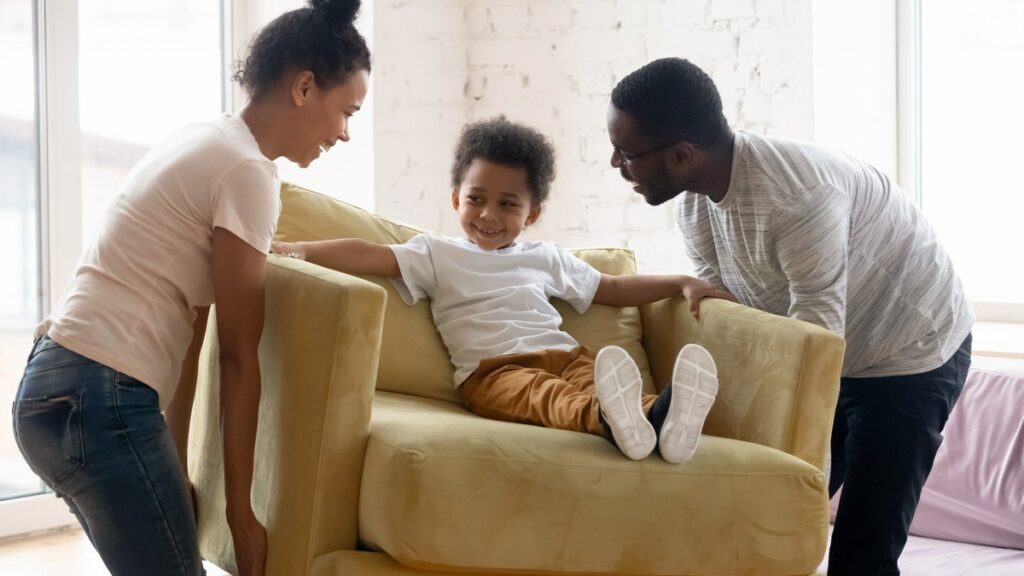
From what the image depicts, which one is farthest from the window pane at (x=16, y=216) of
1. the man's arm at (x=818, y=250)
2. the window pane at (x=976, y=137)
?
the window pane at (x=976, y=137)

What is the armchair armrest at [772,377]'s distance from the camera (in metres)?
1.68

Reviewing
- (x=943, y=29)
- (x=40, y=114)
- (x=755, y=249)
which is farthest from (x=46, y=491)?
(x=943, y=29)

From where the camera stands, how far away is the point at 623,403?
153 centimetres

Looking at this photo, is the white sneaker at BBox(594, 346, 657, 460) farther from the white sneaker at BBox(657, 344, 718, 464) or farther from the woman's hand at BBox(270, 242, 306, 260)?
the woman's hand at BBox(270, 242, 306, 260)

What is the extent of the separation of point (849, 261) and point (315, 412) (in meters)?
0.85

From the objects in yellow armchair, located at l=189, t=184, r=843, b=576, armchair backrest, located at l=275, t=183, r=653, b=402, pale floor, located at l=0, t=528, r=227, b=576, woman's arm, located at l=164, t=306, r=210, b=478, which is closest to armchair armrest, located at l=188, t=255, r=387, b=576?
yellow armchair, located at l=189, t=184, r=843, b=576

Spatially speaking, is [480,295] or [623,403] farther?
[480,295]

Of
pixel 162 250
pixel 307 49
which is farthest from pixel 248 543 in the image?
pixel 307 49

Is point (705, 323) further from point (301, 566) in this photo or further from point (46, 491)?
point (46, 491)

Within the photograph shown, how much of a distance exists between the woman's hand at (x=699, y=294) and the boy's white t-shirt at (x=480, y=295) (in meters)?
0.22

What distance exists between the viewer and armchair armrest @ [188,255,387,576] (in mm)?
1562

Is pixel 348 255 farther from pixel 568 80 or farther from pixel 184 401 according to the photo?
pixel 568 80

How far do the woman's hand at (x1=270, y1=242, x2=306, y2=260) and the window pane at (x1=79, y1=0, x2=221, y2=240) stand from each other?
1.13 m

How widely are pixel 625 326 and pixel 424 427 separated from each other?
71 cm
